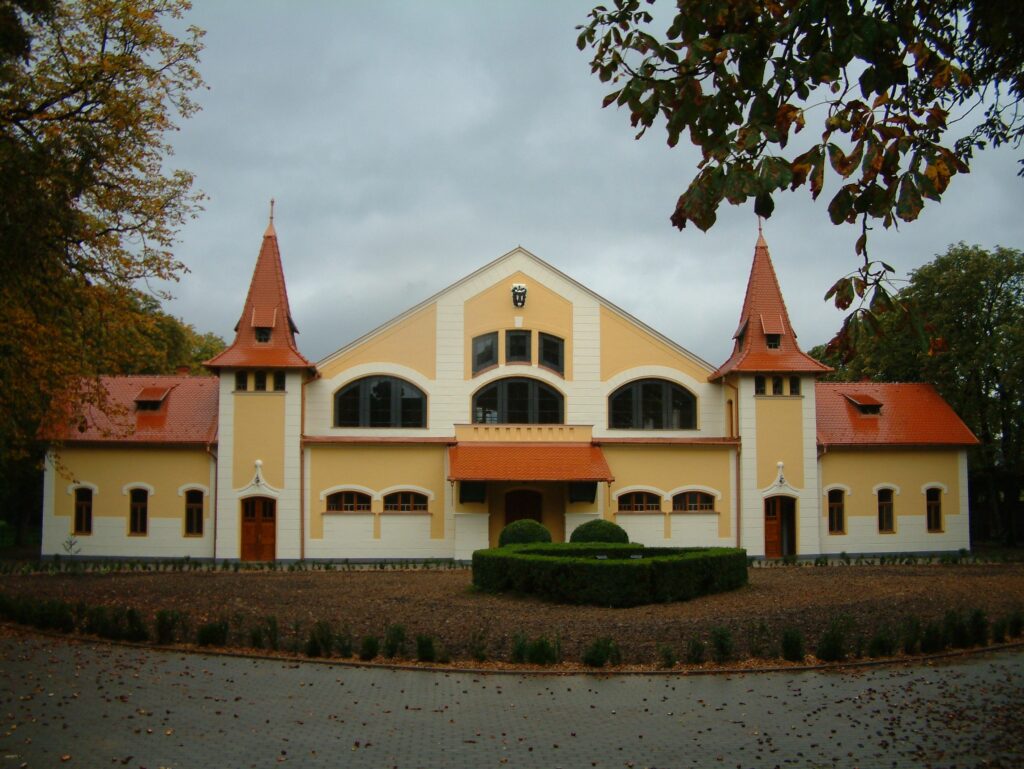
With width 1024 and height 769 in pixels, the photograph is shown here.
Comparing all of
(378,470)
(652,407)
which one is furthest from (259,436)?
(652,407)

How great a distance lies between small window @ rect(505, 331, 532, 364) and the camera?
1271 inches

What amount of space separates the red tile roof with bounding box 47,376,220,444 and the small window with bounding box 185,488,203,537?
1.77m

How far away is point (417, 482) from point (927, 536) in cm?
1724

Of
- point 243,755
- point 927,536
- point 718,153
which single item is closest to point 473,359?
point 927,536

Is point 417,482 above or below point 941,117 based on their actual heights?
below

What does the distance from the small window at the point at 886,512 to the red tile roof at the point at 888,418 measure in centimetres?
177

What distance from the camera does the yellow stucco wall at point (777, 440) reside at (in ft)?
105

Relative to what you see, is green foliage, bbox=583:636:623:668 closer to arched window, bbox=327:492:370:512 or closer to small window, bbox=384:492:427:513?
small window, bbox=384:492:427:513

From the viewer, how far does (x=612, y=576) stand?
18.5 m

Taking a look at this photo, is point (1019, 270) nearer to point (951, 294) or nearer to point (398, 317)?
point (951, 294)

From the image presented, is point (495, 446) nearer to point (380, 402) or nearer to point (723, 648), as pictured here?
point (380, 402)

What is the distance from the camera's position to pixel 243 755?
29.4 feet

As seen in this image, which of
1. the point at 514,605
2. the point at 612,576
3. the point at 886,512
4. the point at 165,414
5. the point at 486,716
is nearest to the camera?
the point at 486,716

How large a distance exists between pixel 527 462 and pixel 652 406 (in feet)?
16.9
